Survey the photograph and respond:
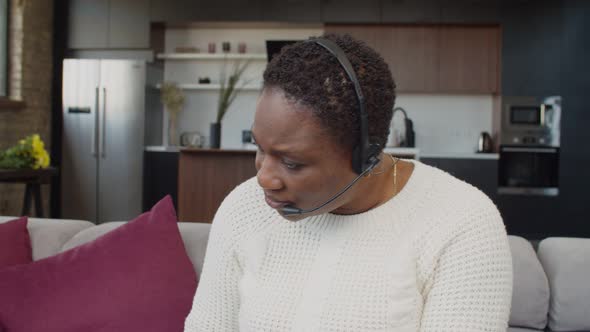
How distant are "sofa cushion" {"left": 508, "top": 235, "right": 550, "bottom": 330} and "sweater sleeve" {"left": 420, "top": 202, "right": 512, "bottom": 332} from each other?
71 cm

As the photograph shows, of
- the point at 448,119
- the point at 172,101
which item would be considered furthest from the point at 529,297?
the point at 172,101

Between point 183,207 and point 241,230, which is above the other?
point 241,230

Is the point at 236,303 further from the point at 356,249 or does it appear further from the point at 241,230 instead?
the point at 356,249

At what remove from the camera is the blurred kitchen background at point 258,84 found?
5.81 metres

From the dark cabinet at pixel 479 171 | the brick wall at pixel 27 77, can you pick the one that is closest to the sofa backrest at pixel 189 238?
the dark cabinet at pixel 479 171

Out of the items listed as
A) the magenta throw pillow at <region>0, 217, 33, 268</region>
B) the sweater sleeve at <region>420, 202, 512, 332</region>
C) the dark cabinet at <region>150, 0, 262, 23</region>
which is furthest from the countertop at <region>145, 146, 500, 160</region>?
the sweater sleeve at <region>420, 202, 512, 332</region>

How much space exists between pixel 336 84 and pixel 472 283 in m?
0.34

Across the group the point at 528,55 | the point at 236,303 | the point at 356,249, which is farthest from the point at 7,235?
the point at 528,55

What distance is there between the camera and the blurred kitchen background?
5.81m

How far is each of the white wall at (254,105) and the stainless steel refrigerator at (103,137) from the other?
69 cm

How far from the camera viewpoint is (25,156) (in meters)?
4.07

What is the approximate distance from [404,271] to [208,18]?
19.1ft

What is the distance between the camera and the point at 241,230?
103 cm

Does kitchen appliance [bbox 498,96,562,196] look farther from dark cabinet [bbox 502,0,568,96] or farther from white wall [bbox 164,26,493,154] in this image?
white wall [bbox 164,26,493,154]
